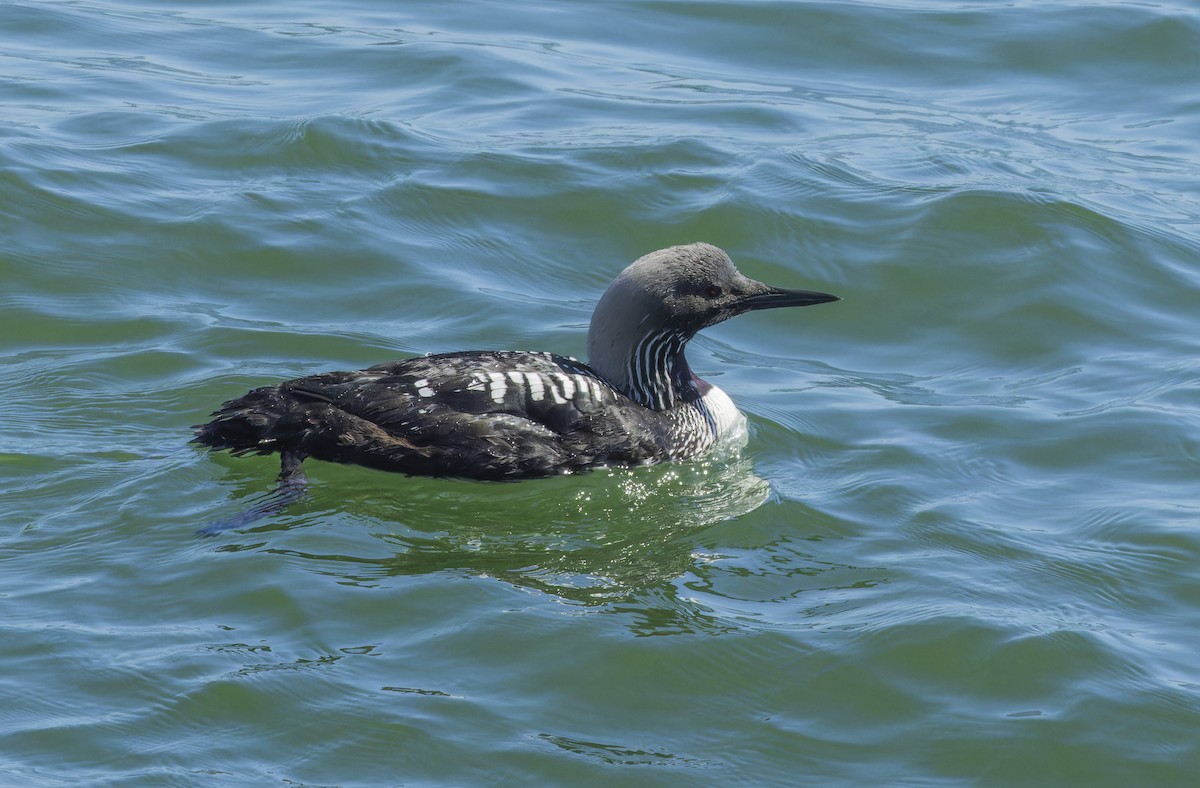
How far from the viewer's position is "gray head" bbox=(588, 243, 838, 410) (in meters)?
8.16

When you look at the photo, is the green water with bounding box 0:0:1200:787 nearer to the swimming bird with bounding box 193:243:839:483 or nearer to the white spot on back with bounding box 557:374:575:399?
the swimming bird with bounding box 193:243:839:483

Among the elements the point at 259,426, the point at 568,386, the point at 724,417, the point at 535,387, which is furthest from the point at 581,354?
the point at 259,426

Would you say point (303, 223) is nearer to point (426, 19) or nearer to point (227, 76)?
point (227, 76)

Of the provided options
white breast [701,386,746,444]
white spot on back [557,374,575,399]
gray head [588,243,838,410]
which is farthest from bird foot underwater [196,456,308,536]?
white breast [701,386,746,444]

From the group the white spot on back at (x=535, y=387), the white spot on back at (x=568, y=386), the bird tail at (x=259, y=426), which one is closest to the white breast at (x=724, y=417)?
the white spot on back at (x=568, y=386)

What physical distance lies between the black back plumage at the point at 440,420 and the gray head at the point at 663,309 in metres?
0.37

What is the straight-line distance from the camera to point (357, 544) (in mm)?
7094

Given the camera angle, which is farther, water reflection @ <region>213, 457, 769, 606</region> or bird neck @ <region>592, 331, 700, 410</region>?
bird neck @ <region>592, 331, 700, 410</region>

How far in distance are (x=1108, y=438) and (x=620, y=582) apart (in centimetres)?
292

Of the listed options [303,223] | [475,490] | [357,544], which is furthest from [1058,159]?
[357,544]

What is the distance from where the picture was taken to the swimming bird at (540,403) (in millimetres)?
7512

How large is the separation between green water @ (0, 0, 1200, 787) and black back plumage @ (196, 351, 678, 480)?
0.55 ft

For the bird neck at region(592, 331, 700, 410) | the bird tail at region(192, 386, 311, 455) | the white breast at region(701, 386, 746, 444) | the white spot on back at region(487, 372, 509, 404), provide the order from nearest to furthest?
the bird tail at region(192, 386, 311, 455)
the white spot on back at region(487, 372, 509, 404)
the bird neck at region(592, 331, 700, 410)
the white breast at region(701, 386, 746, 444)

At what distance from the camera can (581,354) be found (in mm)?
9328
